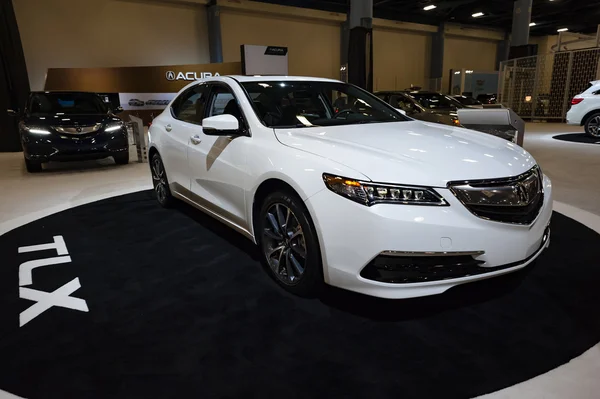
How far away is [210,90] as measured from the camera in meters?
3.10

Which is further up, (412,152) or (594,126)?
(412,152)

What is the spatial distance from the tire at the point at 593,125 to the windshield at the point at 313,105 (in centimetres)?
880

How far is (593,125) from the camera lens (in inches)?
367

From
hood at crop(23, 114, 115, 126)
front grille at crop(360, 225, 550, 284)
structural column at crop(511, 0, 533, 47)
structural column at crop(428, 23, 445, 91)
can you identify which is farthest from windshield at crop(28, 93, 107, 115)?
structural column at crop(428, 23, 445, 91)

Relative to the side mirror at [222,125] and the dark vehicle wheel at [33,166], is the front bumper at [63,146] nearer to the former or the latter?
the dark vehicle wheel at [33,166]

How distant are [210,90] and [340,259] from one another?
1925mm

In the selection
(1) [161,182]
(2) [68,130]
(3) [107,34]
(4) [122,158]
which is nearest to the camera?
(1) [161,182]

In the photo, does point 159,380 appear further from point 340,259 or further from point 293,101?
point 293,101

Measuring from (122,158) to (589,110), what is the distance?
407 inches

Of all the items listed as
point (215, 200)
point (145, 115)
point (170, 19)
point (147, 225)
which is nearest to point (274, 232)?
point (215, 200)

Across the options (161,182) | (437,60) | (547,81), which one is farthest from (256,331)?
(437,60)

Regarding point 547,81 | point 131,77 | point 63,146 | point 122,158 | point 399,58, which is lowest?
point 122,158

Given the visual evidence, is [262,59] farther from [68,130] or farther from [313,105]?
[313,105]

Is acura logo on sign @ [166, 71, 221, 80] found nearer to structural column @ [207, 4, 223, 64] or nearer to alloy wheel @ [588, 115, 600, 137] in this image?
structural column @ [207, 4, 223, 64]
